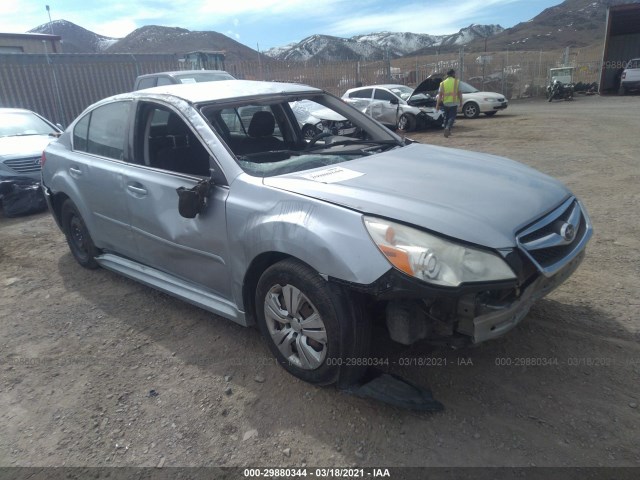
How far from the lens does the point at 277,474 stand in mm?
2303

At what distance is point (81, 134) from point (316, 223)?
3130mm

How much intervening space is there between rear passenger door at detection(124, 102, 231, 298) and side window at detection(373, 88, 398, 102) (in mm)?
13026

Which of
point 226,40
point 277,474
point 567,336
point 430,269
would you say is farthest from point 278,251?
point 226,40

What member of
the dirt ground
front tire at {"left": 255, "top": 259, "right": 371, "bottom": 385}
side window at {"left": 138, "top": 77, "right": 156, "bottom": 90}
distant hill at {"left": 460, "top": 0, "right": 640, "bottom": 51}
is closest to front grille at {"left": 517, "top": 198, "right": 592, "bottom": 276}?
the dirt ground

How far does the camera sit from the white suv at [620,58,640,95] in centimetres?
2212

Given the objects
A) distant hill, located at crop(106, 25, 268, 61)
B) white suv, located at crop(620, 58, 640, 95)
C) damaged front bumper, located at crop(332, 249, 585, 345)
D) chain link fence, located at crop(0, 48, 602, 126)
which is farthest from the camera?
distant hill, located at crop(106, 25, 268, 61)

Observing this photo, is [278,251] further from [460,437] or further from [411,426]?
[460,437]

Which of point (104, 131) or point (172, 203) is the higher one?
point (104, 131)

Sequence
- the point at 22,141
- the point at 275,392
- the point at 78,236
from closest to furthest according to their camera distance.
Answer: the point at 275,392
the point at 78,236
the point at 22,141

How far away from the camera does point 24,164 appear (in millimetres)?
7621

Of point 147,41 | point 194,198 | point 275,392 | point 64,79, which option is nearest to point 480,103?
point 64,79

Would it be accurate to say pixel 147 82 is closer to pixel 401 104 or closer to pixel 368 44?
pixel 401 104

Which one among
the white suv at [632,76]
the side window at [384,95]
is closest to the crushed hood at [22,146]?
the side window at [384,95]

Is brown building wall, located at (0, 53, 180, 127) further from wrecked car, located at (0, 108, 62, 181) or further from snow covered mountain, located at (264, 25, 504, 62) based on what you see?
Answer: snow covered mountain, located at (264, 25, 504, 62)
